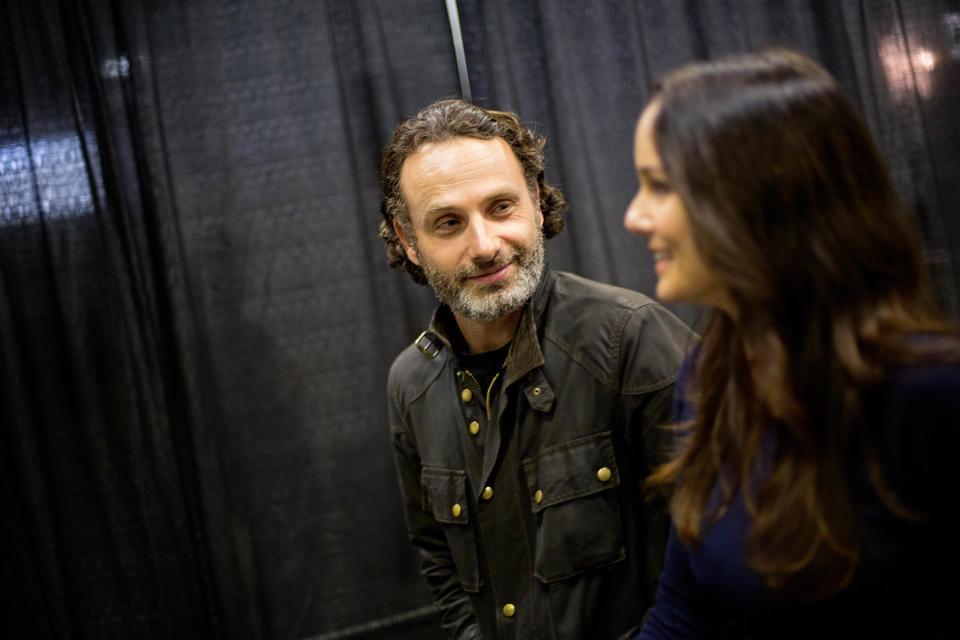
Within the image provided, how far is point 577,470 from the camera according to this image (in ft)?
4.85

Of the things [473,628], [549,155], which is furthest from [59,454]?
[549,155]

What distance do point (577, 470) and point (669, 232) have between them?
0.68 metres

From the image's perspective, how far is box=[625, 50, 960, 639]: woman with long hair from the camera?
0.82 metres

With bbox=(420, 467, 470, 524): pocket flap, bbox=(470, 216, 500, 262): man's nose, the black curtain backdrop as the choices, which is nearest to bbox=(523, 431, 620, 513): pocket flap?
bbox=(420, 467, 470, 524): pocket flap

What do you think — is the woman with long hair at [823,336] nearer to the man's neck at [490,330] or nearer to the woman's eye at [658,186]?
the woman's eye at [658,186]

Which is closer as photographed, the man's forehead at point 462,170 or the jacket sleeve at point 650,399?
the jacket sleeve at point 650,399

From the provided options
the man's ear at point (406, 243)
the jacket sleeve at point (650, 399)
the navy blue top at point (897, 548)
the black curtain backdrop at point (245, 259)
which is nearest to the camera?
the navy blue top at point (897, 548)

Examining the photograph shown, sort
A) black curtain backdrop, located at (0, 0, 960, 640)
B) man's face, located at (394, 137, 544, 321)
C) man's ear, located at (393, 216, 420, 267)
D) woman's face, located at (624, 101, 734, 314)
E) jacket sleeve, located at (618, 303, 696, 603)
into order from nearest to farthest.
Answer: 1. woman's face, located at (624, 101, 734, 314)
2. jacket sleeve, located at (618, 303, 696, 603)
3. man's face, located at (394, 137, 544, 321)
4. man's ear, located at (393, 216, 420, 267)
5. black curtain backdrop, located at (0, 0, 960, 640)

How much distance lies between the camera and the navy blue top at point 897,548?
79 cm

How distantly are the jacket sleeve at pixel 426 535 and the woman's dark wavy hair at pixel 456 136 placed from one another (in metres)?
0.51

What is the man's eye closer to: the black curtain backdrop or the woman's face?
the woman's face

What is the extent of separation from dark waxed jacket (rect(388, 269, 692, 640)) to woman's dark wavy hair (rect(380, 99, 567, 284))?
9.5 inches

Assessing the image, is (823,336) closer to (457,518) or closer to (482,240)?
(482,240)

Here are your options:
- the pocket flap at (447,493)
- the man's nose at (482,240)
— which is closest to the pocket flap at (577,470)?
the pocket flap at (447,493)
